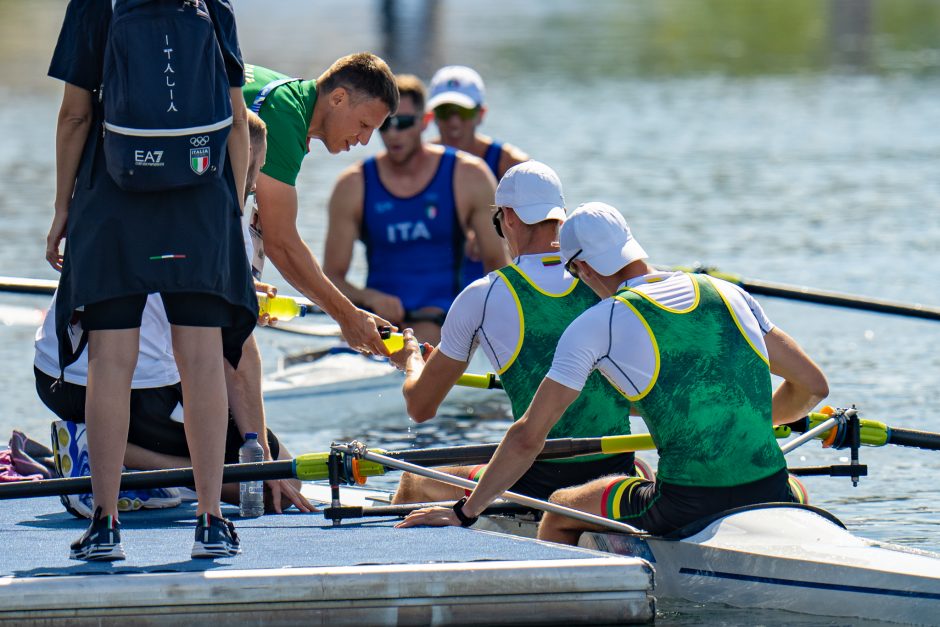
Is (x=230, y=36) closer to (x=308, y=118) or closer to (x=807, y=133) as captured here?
(x=308, y=118)

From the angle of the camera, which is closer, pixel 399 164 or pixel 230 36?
pixel 230 36

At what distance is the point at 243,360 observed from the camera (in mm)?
6078

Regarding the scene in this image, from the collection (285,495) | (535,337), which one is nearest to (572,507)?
(535,337)

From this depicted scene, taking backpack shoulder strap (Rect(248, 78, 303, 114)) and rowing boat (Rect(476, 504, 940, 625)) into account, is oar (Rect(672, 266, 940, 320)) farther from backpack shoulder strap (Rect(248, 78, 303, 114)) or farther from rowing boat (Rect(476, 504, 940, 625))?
rowing boat (Rect(476, 504, 940, 625))

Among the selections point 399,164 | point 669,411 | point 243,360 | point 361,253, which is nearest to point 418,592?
point 669,411

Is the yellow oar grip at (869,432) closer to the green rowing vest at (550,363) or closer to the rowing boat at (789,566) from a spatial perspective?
the green rowing vest at (550,363)

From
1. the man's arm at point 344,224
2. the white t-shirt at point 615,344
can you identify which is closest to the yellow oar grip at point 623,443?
the white t-shirt at point 615,344

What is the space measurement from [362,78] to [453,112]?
12.5 feet

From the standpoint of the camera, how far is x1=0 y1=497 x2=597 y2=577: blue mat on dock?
190 inches

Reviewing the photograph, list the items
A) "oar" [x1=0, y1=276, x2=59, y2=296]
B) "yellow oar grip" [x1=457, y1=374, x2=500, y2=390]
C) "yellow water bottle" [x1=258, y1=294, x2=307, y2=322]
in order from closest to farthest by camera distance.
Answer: "yellow oar grip" [x1=457, y1=374, x2=500, y2=390] < "yellow water bottle" [x1=258, y1=294, x2=307, y2=322] < "oar" [x1=0, y1=276, x2=59, y2=296]

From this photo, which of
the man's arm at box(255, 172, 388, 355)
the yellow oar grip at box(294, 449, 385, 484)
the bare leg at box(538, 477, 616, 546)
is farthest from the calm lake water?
the man's arm at box(255, 172, 388, 355)

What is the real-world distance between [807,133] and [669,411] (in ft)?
59.8

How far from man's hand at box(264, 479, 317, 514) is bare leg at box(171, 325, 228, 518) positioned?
47.5 inches

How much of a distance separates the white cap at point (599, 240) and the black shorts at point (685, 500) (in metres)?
0.70
